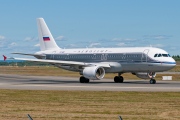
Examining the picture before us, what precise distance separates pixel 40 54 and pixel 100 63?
1091 cm

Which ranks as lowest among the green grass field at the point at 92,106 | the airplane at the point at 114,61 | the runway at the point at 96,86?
the green grass field at the point at 92,106

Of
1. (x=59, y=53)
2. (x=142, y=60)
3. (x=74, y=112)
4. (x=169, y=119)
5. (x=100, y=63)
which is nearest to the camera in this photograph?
(x=169, y=119)

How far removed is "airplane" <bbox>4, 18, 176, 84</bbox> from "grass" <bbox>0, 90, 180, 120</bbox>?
17990 millimetres

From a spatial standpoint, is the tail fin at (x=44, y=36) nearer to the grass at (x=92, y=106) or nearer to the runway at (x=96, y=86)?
the runway at (x=96, y=86)

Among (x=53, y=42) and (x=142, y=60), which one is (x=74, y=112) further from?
(x=53, y=42)

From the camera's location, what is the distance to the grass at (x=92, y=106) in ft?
81.1

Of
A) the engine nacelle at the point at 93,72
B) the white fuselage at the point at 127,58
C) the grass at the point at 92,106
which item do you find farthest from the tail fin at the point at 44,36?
the grass at the point at 92,106

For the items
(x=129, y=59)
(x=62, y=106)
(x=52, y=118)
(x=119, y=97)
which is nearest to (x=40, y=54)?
(x=129, y=59)

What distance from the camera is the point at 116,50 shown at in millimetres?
59062

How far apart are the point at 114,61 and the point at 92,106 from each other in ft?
96.6

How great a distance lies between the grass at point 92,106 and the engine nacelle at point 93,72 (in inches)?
714

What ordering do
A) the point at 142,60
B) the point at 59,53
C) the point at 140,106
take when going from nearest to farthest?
the point at 140,106 → the point at 142,60 → the point at 59,53

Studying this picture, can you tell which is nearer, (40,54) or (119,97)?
(119,97)

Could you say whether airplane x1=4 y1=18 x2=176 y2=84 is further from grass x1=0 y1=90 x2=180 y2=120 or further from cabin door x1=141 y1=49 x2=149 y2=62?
grass x1=0 y1=90 x2=180 y2=120
